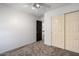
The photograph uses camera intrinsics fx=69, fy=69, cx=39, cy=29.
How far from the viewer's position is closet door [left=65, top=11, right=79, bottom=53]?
7.24 feet

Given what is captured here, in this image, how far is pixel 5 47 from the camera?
2.07 metres

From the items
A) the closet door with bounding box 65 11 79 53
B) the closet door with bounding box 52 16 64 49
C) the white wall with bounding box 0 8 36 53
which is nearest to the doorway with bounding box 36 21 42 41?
the white wall with bounding box 0 8 36 53

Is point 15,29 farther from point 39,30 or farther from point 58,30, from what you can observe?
point 58,30

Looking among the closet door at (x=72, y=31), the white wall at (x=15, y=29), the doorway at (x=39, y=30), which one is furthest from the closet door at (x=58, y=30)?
the white wall at (x=15, y=29)

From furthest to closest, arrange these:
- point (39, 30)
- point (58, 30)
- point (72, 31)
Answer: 1. point (58, 30)
2. point (72, 31)
3. point (39, 30)

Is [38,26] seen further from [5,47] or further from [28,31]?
[5,47]

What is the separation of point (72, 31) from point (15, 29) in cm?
189

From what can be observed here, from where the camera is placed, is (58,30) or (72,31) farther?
(58,30)

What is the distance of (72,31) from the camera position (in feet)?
7.68

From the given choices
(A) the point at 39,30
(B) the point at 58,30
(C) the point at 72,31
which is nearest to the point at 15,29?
(A) the point at 39,30

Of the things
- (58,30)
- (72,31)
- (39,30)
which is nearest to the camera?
(39,30)

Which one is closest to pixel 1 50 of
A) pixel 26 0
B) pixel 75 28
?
pixel 26 0

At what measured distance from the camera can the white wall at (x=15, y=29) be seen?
2.05m

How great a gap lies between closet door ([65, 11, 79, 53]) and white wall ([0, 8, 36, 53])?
3.88ft
